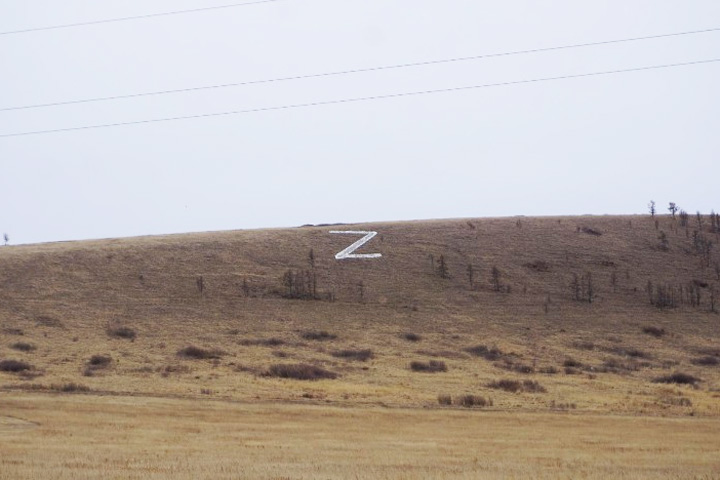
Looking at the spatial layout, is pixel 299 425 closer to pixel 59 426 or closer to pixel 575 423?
pixel 59 426

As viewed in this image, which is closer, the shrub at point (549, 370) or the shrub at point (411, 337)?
the shrub at point (549, 370)

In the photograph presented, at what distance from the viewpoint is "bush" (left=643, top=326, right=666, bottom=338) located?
5022 cm

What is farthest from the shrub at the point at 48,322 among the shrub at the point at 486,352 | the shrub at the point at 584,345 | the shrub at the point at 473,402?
the shrub at the point at 584,345

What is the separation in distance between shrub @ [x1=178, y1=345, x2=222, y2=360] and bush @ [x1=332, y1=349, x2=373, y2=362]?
565 centimetres

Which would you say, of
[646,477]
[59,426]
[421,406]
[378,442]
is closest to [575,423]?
[421,406]

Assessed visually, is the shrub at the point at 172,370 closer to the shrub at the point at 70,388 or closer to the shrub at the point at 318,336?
the shrub at the point at 70,388

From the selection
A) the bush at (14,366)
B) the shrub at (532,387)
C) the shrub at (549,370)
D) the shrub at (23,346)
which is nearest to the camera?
the shrub at (532,387)

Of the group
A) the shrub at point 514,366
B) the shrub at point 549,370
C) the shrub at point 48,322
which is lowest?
the shrub at point 549,370

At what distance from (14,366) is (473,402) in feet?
62.2

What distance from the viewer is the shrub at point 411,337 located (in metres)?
47.7

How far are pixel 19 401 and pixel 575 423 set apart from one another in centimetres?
1840

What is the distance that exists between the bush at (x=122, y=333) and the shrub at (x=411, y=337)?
13.9m

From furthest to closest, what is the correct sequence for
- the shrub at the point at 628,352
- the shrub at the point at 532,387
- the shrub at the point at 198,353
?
the shrub at the point at 628,352
the shrub at the point at 198,353
the shrub at the point at 532,387

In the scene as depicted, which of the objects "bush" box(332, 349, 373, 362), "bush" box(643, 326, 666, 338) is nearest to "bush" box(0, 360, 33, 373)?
"bush" box(332, 349, 373, 362)
